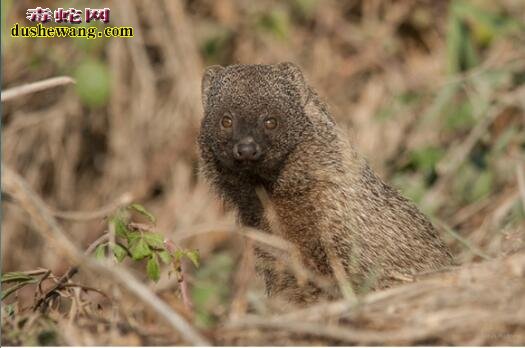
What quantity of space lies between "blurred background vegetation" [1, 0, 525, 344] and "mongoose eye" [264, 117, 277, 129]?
75.7 inches

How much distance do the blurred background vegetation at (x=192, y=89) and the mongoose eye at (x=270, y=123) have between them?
1924 millimetres

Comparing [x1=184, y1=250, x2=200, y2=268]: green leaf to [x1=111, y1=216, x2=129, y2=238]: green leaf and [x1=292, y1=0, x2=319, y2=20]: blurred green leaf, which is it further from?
[x1=292, y1=0, x2=319, y2=20]: blurred green leaf

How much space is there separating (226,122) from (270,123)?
0.54 feet

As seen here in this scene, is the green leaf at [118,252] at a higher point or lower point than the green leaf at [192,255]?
higher

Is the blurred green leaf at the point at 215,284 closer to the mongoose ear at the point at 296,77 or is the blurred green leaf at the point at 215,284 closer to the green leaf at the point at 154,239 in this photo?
the mongoose ear at the point at 296,77

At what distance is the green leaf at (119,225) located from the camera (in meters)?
2.75

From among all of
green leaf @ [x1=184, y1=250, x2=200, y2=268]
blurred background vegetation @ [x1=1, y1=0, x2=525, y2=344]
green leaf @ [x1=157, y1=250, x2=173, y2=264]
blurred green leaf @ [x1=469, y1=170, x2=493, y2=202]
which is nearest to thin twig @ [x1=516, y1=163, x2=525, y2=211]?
blurred green leaf @ [x1=469, y1=170, x2=493, y2=202]

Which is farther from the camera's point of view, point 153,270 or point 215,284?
point 215,284

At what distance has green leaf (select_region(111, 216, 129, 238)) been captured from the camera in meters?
2.75

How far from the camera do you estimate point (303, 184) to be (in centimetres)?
352

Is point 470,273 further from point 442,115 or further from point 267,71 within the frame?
point 442,115

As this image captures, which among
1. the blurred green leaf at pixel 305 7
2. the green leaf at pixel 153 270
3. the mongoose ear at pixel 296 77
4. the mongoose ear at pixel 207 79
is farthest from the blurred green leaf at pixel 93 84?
the green leaf at pixel 153 270

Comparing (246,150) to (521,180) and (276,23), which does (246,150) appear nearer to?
(521,180)

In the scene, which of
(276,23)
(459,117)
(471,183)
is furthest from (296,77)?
(276,23)
